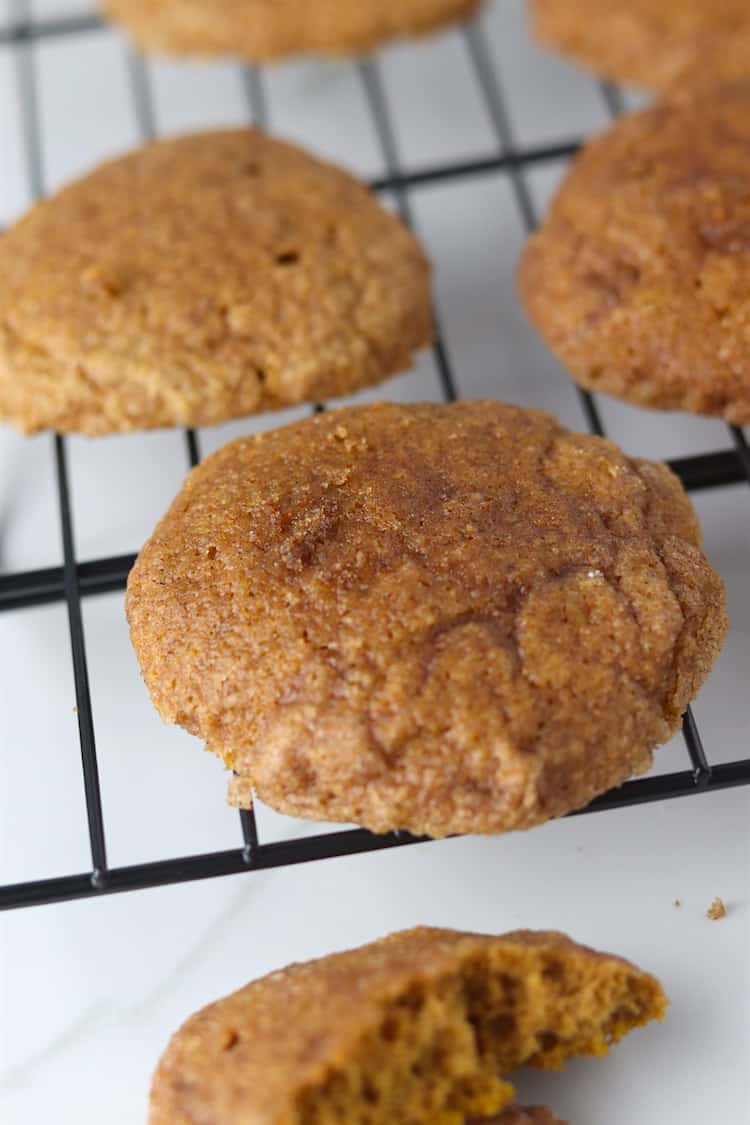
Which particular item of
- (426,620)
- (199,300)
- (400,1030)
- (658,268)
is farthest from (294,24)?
(400,1030)

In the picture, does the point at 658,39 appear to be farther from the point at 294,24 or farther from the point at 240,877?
the point at 240,877

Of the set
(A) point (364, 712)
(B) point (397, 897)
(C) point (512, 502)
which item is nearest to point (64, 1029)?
(B) point (397, 897)

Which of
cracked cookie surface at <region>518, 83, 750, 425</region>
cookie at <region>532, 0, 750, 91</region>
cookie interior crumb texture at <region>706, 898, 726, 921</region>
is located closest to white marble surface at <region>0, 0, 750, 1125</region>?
cookie interior crumb texture at <region>706, 898, 726, 921</region>

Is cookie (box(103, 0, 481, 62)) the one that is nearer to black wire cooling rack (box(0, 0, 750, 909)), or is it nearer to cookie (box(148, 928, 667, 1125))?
black wire cooling rack (box(0, 0, 750, 909))

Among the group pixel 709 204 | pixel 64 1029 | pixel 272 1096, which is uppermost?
pixel 709 204

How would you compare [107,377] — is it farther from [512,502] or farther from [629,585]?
[629,585]

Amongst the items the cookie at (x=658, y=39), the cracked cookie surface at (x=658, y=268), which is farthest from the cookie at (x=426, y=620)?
the cookie at (x=658, y=39)
